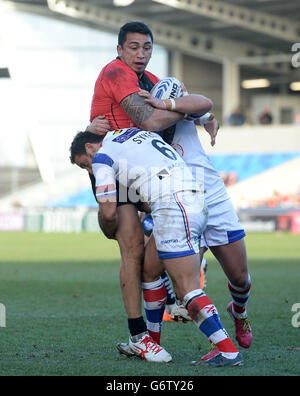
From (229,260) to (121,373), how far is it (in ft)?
4.86

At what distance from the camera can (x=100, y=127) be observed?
556 centimetres

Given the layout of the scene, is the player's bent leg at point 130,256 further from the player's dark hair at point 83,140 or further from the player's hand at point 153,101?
the player's hand at point 153,101

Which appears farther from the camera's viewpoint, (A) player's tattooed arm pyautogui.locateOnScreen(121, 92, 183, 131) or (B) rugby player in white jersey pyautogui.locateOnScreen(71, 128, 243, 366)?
(A) player's tattooed arm pyautogui.locateOnScreen(121, 92, 183, 131)

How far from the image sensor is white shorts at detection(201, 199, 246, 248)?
19.3 ft

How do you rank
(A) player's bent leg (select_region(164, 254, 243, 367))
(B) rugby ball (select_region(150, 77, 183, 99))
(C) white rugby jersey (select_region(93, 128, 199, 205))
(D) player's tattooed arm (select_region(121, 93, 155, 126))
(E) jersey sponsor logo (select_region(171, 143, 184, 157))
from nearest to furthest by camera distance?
(A) player's bent leg (select_region(164, 254, 243, 367)), (C) white rugby jersey (select_region(93, 128, 199, 205)), (D) player's tattooed arm (select_region(121, 93, 155, 126)), (B) rugby ball (select_region(150, 77, 183, 99)), (E) jersey sponsor logo (select_region(171, 143, 184, 157))

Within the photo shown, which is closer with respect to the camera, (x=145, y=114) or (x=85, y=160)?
(x=145, y=114)

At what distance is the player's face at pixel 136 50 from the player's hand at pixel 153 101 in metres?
0.28

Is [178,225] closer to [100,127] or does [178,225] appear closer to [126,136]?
[126,136]

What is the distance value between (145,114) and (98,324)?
2.60 metres

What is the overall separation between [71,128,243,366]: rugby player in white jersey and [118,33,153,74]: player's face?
0.47m

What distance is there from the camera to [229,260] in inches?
233

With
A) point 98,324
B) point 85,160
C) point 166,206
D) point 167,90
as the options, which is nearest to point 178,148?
point 167,90

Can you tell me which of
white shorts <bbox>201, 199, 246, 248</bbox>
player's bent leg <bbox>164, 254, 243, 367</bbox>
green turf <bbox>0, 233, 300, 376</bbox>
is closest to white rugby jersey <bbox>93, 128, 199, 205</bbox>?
player's bent leg <bbox>164, 254, 243, 367</bbox>

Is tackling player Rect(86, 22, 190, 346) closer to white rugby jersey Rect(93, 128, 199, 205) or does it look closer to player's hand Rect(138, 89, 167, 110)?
player's hand Rect(138, 89, 167, 110)
